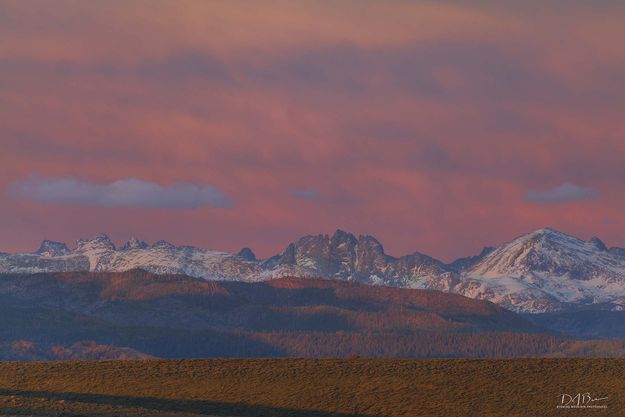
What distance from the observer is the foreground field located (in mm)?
123875

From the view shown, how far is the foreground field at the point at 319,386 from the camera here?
124m

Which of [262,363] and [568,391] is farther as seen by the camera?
[262,363]

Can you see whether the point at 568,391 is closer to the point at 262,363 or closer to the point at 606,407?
the point at 606,407

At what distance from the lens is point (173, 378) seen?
138875 millimetres

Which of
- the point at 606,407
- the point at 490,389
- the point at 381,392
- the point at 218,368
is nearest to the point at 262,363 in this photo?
the point at 218,368

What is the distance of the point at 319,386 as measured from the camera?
443 feet

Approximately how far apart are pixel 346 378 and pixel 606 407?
3022 centimetres

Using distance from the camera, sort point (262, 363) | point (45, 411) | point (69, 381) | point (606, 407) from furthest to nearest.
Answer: point (262, 363) < point (69, 381) < point (606, 407) < point (45, 411)

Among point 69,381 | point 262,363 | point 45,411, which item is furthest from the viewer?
point 262,363

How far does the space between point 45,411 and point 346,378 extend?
141ft
